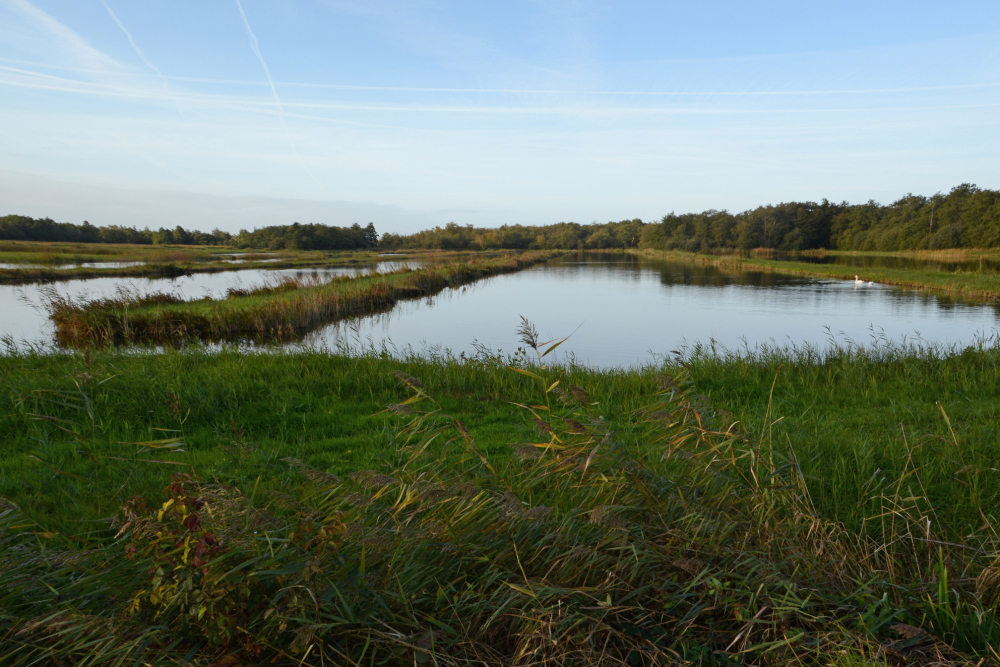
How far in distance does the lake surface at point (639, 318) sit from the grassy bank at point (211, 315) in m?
0.83

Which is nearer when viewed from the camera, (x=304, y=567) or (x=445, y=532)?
(x=304, y=567)

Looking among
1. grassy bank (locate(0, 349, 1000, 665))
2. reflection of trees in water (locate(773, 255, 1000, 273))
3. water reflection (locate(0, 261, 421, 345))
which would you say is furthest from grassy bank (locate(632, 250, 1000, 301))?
water reflection (locate(0, 261, 421, 345))

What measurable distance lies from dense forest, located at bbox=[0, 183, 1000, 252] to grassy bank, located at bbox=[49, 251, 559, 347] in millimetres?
62238

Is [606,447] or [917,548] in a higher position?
[606,447]

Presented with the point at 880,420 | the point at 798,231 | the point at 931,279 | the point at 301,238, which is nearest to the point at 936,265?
the point at 931,279

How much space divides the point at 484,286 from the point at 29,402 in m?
25.9

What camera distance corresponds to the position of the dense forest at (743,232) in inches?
2412

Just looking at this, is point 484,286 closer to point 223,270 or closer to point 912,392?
point 223,270

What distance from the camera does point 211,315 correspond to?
14.4 meters

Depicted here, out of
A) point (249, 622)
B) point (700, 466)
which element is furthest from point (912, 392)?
point (249, 622)

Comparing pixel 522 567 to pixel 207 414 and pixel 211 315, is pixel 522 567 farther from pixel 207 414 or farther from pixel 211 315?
pixel 211 315

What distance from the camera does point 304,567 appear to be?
181cm

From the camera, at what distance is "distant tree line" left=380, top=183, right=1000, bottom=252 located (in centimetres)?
6147

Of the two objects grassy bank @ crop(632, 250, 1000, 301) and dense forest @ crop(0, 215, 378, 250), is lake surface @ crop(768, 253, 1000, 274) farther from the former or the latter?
dense forest @ crop(0, 215, 378, 250)
